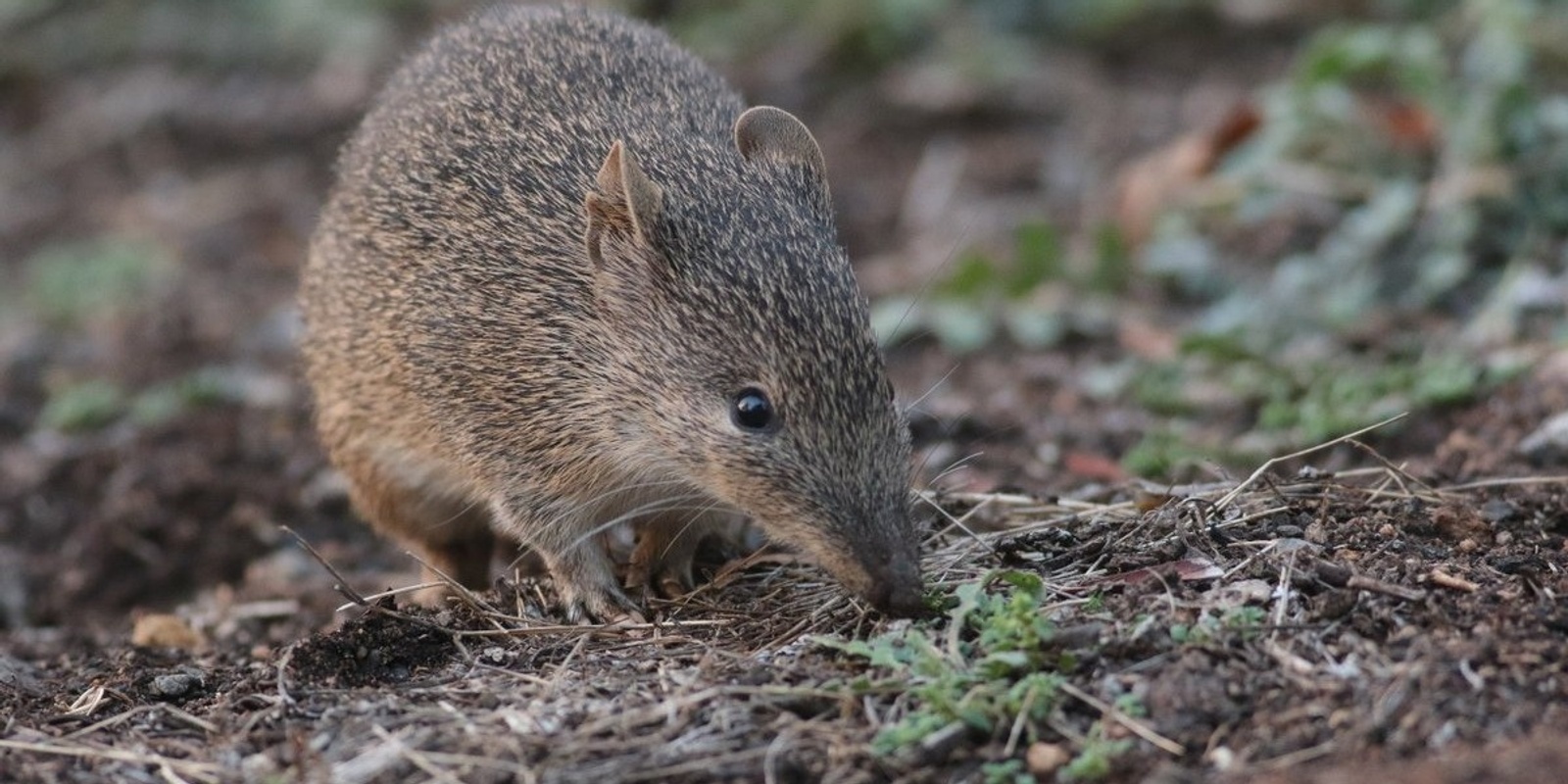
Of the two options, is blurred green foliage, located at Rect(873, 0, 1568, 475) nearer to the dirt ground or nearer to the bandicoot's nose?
the dirt ground

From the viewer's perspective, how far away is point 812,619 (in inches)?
206

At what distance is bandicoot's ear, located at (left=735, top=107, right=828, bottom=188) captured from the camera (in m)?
5.85

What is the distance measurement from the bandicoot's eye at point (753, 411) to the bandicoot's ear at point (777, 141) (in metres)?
0.95

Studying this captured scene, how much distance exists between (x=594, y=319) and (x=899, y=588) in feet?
4.89

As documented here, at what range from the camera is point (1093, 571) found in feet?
17.3

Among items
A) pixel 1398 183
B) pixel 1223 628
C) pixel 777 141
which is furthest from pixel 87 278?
pixel 1223 628

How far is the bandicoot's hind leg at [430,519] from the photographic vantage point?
22.1 feet

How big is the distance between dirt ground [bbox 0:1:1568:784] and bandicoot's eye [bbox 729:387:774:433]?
609 millimetres

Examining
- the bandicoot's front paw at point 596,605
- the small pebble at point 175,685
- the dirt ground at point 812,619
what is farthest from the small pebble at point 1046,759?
the small pebble at point 175,685

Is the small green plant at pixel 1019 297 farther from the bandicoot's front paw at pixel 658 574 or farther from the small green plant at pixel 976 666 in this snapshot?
the small green plant at pixel 976 666

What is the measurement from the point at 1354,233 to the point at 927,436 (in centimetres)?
248

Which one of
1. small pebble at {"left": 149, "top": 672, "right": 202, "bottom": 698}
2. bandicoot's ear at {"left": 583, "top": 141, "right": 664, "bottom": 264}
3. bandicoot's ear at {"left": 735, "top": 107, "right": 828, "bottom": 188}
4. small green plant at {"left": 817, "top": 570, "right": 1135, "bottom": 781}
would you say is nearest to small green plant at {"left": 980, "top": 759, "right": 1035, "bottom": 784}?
small green plant at {"left": 817, "top": 570, "right": 1135, "bottom": 781}

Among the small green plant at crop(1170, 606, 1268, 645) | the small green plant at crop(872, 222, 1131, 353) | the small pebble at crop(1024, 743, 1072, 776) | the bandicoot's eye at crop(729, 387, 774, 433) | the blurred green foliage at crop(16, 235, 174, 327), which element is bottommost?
the small green plant at crop(872, 222, 1131, 353)

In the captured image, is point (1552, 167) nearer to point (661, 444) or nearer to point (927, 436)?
point (927, 436)
